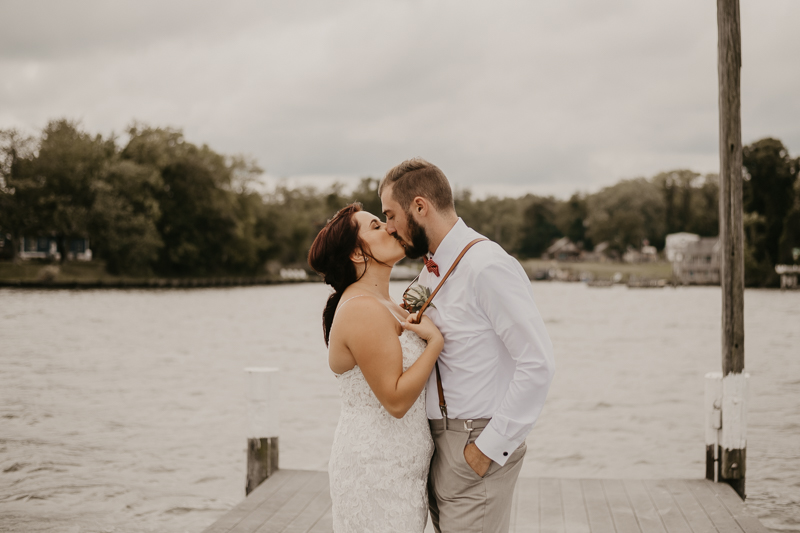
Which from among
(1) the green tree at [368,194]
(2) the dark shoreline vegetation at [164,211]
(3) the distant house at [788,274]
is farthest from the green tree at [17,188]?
(3) the distant house at [788,274]

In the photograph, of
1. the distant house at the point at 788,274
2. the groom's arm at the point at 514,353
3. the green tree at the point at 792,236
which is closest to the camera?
the groom's arm at the point at 514,353

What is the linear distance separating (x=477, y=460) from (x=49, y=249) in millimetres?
83533

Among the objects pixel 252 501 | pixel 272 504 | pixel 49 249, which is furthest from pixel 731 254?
pixel 49 249

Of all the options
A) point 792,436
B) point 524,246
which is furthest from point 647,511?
point 524,246

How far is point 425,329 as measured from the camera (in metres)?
2.78

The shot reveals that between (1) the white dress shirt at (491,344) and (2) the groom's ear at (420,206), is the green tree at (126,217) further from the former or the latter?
(1) the white dress shirt at (491,344)

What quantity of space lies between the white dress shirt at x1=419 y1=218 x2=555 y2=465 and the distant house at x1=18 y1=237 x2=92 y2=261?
75603mm

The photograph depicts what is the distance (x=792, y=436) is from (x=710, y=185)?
11455 centimetres

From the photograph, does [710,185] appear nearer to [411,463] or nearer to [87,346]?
[87,346]

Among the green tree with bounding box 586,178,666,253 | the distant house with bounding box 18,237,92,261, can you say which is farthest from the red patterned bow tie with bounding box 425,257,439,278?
the green tree with bounding box 586,178,666,253

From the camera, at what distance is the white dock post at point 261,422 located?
250 inches

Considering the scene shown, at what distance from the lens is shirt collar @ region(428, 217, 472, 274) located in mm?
2857

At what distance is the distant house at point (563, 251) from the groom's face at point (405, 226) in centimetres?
13221

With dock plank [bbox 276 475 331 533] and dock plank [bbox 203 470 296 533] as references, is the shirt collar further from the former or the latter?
dock plank [bbox 203 470 296 533]
